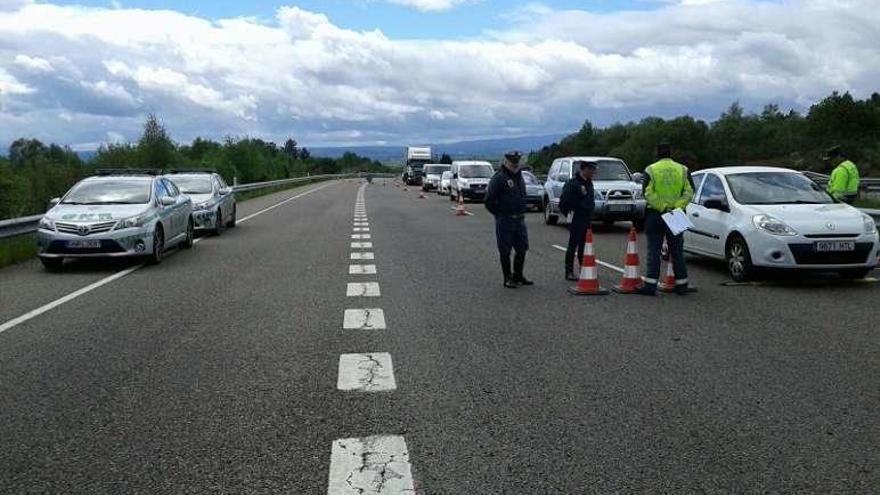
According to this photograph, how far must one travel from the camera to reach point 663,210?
10.4 m

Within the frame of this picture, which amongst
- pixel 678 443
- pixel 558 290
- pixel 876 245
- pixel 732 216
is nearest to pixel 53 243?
pixel 558 290

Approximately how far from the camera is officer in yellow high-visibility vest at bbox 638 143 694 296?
10164 millimetres

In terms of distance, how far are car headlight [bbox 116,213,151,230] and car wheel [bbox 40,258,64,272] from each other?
115cm

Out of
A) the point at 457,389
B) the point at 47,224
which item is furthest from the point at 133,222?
the point at 457,389

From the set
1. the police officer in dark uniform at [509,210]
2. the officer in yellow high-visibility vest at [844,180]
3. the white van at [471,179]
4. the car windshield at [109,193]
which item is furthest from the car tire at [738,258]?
the white van at [471,179]

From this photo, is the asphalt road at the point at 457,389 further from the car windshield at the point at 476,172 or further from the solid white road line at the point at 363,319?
the car windshield at the point at 476,172

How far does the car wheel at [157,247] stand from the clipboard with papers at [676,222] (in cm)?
805

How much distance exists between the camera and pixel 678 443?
15.1 feet

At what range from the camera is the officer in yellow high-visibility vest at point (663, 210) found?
1016cm

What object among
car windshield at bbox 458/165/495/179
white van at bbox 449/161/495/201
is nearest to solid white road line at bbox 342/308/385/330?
white van at bbox 449/161/495/201

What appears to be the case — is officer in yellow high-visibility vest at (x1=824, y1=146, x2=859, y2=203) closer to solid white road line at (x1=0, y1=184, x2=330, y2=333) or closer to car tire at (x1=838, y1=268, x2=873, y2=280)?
car tire at (x1=838, y1=268, x2=873, y2=280)

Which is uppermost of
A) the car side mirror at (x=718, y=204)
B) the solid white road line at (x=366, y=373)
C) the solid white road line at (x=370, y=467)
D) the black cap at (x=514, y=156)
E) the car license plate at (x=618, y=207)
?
the black cap at (x=514, y=156)

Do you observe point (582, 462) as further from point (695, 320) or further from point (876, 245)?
point (876, 245)

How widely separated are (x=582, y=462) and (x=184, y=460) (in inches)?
81.7
